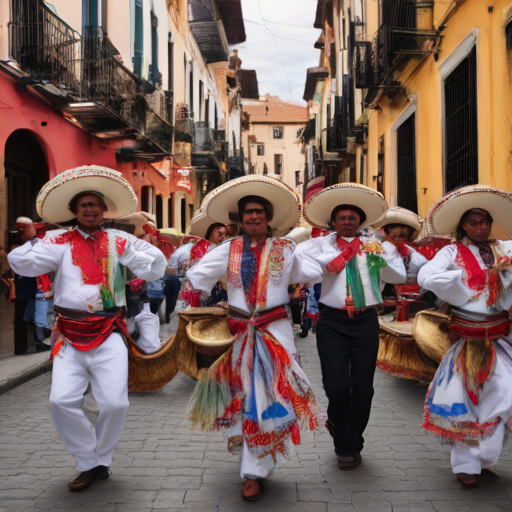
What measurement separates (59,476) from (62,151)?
10.8 metres

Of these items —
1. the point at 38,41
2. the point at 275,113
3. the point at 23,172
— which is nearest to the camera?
the point at 38,41

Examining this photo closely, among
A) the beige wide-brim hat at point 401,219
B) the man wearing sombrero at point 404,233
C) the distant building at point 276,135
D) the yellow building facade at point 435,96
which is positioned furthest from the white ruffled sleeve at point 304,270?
the distant building at point 276,135

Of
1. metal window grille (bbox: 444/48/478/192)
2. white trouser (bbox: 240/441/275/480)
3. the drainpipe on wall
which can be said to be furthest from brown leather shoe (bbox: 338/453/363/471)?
the drainpipe on wall

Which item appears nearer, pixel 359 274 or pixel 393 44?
pixel 359 274

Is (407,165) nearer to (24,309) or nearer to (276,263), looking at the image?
(24,309)

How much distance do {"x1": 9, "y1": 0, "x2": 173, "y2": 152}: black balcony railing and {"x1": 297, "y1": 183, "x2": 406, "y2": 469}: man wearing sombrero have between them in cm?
861

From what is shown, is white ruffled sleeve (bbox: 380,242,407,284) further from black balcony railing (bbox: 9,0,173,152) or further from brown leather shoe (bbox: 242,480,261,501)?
black balcony railing (bbox: 9,0,173,152)

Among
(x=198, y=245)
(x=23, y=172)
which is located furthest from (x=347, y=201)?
(x=23, y=172)

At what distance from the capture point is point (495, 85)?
902cm

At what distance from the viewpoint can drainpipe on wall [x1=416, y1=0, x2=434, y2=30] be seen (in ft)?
39.7

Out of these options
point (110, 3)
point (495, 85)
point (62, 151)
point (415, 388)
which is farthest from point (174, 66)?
point (415, 388)

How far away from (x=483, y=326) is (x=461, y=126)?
7.19m

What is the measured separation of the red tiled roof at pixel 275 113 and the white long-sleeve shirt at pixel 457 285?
6940 cm

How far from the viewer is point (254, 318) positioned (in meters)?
4.29
